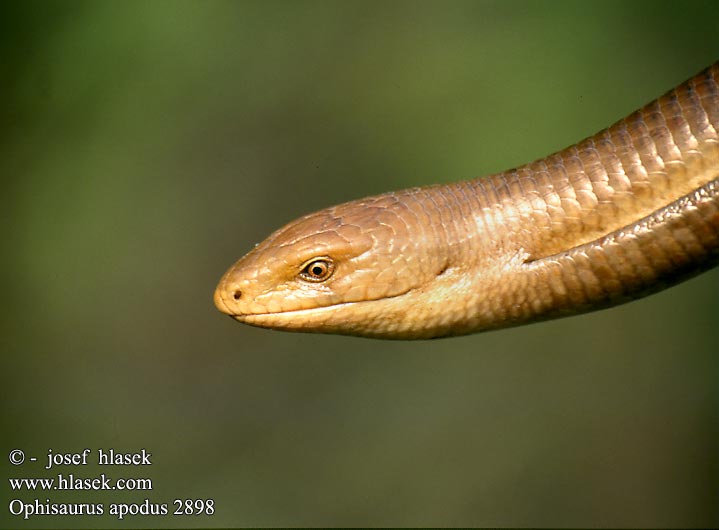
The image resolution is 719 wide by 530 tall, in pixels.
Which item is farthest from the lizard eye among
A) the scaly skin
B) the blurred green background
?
the blurred green background

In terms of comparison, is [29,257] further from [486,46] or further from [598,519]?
[598,519]

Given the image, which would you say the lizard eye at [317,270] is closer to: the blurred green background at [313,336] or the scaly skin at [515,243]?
the scaly skin at [515,243]

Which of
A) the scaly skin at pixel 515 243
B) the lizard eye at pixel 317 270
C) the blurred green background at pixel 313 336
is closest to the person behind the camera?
the scaly skin at pixel 515 243

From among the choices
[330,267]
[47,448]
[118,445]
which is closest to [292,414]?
[118,445]

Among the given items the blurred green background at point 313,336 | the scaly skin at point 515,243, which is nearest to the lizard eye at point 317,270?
the scaly skin at point 515,243

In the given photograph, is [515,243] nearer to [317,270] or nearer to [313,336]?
[317,270]

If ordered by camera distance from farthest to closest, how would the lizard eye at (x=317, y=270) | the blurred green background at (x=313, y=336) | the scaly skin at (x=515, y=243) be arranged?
the blurred green background at (x=313, y=336), the lizard eye at (x=317, y=270), the scaly skin at (x=515, y=243)

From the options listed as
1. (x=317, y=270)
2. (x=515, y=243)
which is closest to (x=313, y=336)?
(x=317, y=270)
